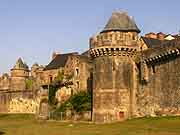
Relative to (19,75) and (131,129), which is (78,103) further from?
(19,75)

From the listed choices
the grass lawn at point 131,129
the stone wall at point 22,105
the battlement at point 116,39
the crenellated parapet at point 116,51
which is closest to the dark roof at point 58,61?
the stone wall at point 22,105

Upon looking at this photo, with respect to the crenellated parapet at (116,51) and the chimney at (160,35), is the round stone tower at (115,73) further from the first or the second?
the chimney at (160,35)

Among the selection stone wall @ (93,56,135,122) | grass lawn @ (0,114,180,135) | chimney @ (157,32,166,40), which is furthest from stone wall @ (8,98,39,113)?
grass lawn @ (0,114,180,135)

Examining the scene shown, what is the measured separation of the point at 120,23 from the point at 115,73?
18.1ft

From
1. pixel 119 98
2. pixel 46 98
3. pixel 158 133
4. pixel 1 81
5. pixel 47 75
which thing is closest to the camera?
pixel 158 133

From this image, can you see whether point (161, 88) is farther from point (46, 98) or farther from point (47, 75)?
point (47, 75)

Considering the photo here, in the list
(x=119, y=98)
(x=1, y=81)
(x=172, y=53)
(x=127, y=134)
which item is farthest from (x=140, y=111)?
(x=1, y=81)

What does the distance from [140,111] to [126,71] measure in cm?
431

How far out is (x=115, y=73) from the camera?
1665 inches

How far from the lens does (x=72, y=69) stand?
63.0m

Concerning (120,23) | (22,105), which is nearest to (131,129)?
(120,23)

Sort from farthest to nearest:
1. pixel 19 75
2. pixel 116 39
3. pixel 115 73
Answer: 1. pixel 19 75
2. pixel 116 39
3. pixel 115 73

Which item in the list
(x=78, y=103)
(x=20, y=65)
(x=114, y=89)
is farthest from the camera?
(x=20, y=65)

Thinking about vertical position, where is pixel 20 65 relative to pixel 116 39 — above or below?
above
